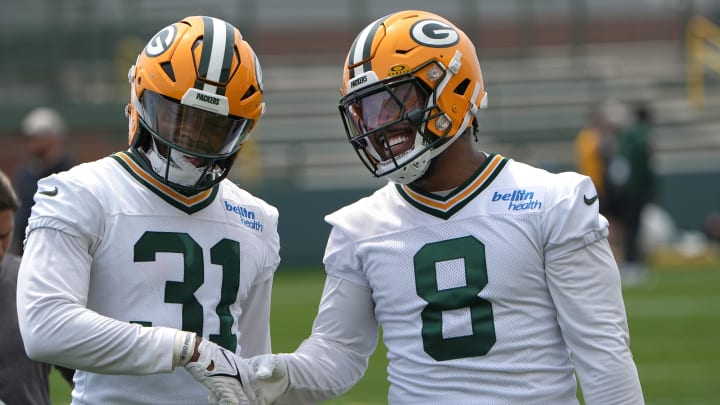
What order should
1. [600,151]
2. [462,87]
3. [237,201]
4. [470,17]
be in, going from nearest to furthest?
[462,87] < [237,201] < [600,151] < [470,17]

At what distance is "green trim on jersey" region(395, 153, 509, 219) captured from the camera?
3.46 m

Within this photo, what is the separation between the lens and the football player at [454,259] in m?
3.30

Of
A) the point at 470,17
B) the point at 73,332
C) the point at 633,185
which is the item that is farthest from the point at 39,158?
the point at 470,17

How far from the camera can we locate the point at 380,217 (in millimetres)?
3543

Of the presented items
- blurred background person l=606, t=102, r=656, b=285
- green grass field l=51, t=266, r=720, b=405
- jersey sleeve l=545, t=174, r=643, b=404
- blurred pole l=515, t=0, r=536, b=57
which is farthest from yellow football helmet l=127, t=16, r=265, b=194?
blurred pole l=515, t=0, r=536, b=57

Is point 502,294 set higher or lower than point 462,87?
lower

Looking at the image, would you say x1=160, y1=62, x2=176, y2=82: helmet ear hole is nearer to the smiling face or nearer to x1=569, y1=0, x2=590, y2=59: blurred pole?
the smiling face

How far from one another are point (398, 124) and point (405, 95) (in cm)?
9

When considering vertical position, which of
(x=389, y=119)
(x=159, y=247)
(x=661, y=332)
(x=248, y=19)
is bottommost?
(x=661, y=332)

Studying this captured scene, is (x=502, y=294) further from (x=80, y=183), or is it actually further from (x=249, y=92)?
(x=80, y=183)

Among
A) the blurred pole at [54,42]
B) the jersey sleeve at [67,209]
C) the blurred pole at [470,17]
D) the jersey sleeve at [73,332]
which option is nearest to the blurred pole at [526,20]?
the blurred pole at [470,17]

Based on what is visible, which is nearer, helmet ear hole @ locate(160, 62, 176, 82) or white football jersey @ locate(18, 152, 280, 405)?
white football jersey @ locate(18, 152, 280, 405)

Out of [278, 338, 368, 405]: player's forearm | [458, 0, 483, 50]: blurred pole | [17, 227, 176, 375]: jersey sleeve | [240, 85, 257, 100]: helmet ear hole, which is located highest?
[240, 85, 257, 100]: helmet ear hole

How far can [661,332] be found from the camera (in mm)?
10359
